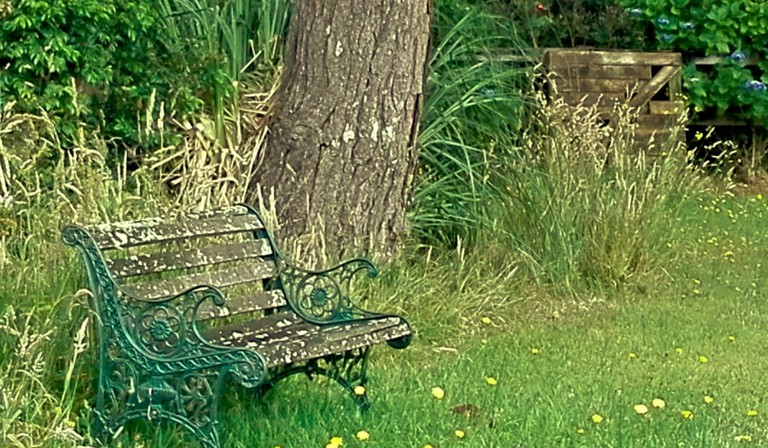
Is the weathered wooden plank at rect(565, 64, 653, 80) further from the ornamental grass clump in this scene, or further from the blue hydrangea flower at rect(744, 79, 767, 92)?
the ornamental grass clump

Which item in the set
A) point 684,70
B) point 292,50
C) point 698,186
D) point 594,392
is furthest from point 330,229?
point 684,70

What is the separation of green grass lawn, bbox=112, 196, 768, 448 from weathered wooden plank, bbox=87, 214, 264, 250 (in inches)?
26.5

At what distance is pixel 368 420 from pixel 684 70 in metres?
7.55

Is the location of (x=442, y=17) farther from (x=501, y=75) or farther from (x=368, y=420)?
(x=368, y=420)

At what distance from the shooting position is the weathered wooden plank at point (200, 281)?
4.76m

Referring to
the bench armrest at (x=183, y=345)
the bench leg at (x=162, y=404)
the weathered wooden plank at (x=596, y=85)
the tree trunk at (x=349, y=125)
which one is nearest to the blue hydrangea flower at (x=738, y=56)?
the weathered wooden plank at (x=596, y=85)

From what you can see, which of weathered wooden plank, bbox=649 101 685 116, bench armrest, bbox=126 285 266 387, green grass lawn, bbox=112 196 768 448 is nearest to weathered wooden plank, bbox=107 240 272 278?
bench armrest, bbox=126 285 266 387

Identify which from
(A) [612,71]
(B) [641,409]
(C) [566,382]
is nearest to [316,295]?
(C) [566,382]

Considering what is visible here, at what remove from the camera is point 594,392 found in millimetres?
5512

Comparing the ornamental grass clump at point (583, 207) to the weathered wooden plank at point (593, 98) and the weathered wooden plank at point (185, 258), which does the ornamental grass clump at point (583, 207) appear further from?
the weathered wooden plank at point (185, 258)

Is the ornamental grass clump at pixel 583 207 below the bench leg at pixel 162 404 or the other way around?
below

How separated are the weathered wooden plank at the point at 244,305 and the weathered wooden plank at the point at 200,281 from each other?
0.25 feet

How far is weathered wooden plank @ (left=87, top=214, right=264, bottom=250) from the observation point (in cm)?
461

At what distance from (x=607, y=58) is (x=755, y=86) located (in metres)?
1.58
